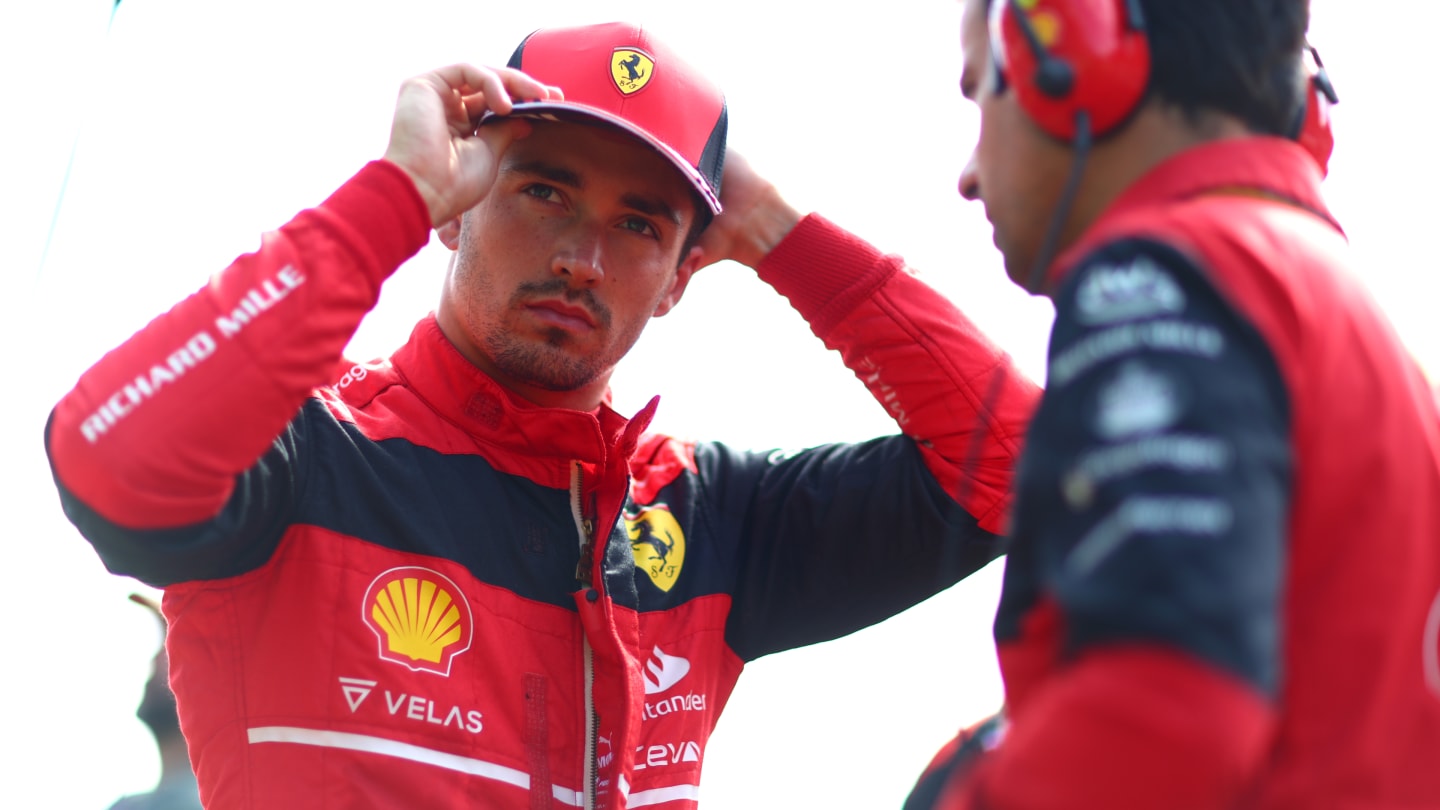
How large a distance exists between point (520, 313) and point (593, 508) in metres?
0.33

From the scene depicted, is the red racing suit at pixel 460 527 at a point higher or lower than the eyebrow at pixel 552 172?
lower

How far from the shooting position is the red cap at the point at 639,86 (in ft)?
6.49

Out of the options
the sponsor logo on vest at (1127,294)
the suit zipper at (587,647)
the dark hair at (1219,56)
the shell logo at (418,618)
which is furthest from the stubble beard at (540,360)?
the sponsor logo on vest at (1127,294)

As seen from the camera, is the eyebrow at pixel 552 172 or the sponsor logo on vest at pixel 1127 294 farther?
the eyebrow at pixel 552 172

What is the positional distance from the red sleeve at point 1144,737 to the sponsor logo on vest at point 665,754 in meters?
1.18

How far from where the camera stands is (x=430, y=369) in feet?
6.27

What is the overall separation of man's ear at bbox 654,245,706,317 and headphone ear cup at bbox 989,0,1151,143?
116 cm

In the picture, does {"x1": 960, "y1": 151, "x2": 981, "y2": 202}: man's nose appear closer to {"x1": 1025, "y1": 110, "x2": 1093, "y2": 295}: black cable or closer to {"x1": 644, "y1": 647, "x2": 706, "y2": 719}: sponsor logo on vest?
{"x1": 1025, "y1": 110, "x2": 1093, "y2": 295}: black cable

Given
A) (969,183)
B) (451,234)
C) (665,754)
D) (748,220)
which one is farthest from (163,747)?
(969,183)

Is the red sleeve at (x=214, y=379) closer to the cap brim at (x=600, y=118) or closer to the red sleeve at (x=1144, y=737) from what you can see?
the cap brim at (x=600, y=118)

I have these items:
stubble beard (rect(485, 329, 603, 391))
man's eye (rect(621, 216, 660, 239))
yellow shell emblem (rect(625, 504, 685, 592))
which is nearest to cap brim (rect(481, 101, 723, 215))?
man's eye (rect(621, 216, 660, 239))

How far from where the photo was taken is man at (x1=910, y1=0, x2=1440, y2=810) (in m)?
0.69

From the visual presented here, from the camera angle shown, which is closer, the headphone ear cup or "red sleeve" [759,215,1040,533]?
the headphone ear cup

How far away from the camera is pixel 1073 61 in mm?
975
